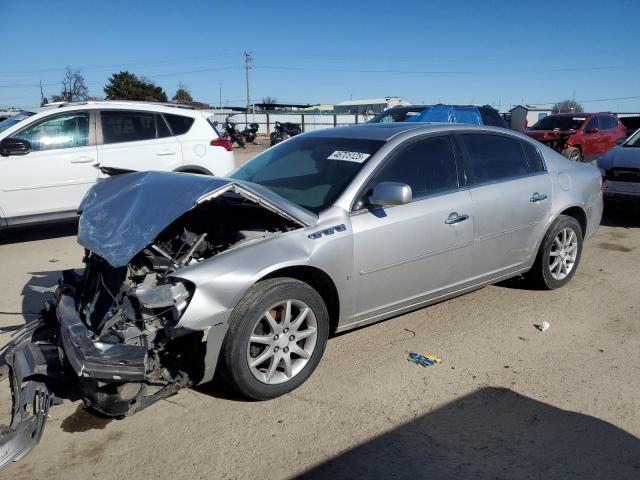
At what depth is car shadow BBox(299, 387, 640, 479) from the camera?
2672 mm

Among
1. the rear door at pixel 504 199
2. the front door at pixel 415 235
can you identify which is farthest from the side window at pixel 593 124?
the front door at pixel 415 235

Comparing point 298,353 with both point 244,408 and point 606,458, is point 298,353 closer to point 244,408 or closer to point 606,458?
point 244,408

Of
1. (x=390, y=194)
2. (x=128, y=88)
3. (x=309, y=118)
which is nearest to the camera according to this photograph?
(x=390, y=194)

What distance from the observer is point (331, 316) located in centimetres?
373

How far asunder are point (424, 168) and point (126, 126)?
5.14 meters

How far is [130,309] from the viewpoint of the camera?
3035mm

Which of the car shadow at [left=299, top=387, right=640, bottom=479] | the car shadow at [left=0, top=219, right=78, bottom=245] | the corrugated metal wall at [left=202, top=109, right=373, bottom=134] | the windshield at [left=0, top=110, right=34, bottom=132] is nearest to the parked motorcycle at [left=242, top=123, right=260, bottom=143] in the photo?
the corrugated metal wall at [left=202, top=109, right=373, bottom=134]

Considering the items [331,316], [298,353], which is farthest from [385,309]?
[298,353]

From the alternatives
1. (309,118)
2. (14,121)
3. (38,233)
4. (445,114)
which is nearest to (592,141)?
(445,114)

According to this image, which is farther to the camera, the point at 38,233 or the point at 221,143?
the point at 221,143

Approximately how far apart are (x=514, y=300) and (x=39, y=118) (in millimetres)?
6217

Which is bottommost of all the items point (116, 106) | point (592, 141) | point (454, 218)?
point (454, 218)

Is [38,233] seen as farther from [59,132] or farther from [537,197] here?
[537,197]

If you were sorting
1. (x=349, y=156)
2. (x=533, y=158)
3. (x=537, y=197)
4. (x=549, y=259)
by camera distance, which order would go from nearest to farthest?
(x=349, y=156)
(x=537, y=197)
(x=533, y=158)
(x=549, y=259)
